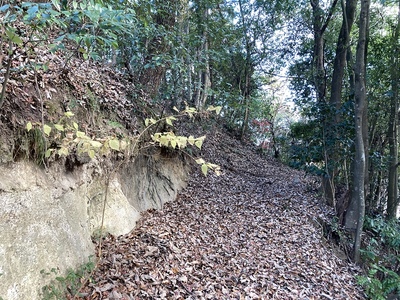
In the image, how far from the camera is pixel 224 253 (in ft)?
14.0

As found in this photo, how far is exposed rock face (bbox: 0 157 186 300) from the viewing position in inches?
87.3

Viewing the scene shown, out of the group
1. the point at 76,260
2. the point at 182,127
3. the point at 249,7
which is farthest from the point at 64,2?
the point at 249,7

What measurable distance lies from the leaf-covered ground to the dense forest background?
1.19 metres

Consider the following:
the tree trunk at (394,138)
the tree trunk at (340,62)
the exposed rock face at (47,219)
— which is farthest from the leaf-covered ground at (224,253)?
the tree trunk at (340,62)

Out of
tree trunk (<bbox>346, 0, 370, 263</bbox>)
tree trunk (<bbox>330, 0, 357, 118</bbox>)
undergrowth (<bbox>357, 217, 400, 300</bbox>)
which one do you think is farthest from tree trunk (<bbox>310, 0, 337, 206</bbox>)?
tree trunk (<bbox>346, 0, 370, 263</bbox>)

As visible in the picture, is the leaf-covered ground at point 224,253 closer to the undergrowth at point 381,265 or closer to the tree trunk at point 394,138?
the undergrowth at point 381,265

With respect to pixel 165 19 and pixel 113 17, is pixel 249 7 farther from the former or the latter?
pixel 113 17

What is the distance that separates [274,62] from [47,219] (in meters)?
12.5

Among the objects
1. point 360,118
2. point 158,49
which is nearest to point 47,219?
point 158,49

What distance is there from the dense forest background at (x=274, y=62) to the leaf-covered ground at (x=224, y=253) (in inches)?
46.9

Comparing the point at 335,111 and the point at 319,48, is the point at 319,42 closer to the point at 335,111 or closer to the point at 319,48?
the point at 319,48

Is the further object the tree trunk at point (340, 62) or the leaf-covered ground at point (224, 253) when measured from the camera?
the tree trunk at point (340, 62)

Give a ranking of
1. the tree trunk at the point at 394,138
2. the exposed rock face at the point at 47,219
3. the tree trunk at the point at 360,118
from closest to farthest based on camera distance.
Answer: the exposed rock face at the point at 47,219 → the tree trunk at the point at 360,118 → the tree trunk at the point at 394,138

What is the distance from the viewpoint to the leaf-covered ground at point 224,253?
10.5 ft
